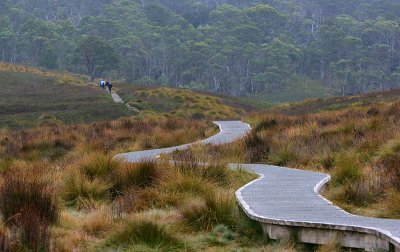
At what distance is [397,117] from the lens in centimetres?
1939

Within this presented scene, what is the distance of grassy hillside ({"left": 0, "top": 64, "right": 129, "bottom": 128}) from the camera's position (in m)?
41.5

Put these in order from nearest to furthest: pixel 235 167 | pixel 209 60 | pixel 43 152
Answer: pixel 235 167 < pixel 43 152 < pixel 209 60

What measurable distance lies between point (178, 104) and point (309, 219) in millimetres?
47984

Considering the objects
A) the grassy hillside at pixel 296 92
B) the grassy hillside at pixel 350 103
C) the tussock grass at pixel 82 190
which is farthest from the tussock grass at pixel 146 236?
the grassy hillside at pixel 296 92

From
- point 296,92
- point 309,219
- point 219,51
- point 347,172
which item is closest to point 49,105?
point 347,172

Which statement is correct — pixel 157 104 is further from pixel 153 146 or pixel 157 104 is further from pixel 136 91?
pixel 153 146

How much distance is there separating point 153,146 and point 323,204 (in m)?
13.5

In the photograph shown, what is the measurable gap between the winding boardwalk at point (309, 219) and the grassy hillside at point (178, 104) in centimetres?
3535

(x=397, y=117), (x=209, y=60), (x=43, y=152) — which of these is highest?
(x=397, y=117)

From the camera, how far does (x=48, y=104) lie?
49.0m

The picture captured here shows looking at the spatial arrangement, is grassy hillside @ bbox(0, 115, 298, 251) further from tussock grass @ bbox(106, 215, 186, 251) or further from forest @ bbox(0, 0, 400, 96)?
forest @ bbox(0, 0, 400, 96)

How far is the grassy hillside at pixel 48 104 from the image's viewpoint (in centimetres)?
4150

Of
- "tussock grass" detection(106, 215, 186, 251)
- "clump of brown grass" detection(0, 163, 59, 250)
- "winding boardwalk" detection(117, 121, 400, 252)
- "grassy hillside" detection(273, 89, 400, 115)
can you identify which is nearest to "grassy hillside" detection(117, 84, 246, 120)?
"grassy hillside" detection(273, 89, 400, 115)

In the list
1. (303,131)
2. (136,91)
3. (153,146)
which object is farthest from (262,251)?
(136,91)
